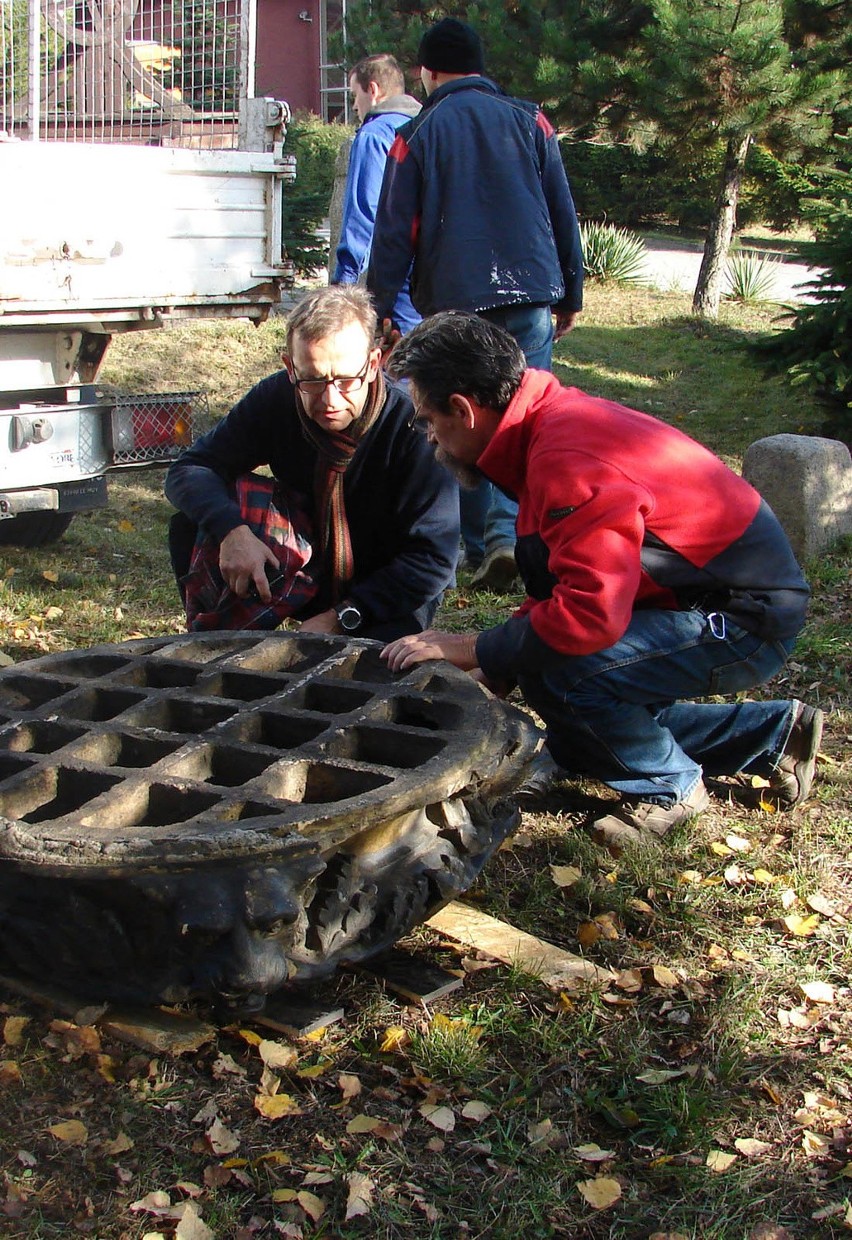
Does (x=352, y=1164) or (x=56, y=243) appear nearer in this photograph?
(x=352, y=1164)

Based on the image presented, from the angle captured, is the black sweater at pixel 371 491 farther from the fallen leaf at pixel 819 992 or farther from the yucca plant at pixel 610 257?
the yucca plant at pixel 610 257

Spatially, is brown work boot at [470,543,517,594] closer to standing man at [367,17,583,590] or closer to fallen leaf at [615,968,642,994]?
standing man at [367,17,583,590]

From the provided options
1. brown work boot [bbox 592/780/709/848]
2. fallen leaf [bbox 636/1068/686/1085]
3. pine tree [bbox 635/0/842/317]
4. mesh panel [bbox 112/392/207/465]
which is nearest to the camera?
fallen leaf [bbox 636/1068/686/1085]

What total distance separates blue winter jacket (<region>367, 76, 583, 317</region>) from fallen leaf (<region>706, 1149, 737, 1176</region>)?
3.78 metres

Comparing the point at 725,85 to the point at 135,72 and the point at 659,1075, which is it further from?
the point at 659,1075

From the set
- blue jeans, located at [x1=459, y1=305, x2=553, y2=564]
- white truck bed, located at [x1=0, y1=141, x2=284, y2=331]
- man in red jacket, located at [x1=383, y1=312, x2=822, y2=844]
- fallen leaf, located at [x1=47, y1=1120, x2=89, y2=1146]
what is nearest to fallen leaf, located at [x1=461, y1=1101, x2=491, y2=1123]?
fallen leaf, located at [x1=47, y1=1120, x2=89, y2=1146]

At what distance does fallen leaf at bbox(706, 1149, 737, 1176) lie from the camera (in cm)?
237

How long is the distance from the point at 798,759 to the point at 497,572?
220 centimetres

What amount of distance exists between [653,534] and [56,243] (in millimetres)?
3645

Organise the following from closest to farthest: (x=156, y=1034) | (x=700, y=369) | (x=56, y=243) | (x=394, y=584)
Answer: (x=156, y=1034), (x=394, y=584), (x=56, y=243), (x=700, y=369)

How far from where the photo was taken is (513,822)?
3146mm

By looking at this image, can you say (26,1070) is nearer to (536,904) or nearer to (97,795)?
(97,795)

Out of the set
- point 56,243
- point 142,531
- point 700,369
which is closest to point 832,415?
point 700,369

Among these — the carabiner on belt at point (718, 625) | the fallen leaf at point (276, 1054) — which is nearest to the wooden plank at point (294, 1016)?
the fallen leaf at point (276, 1054)
